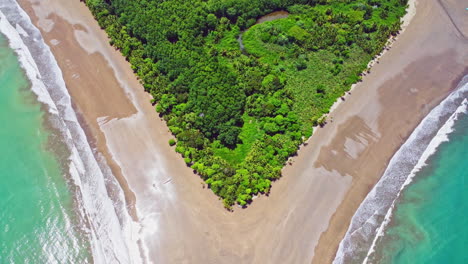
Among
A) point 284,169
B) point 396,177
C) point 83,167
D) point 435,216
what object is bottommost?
point 435,216

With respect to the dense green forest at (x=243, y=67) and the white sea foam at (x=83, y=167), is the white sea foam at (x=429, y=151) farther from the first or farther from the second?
the white sea foam at (x=83, y=167)

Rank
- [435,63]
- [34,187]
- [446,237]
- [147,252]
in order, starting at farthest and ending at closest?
1. [435,63]
2. [34,187]
3. [446,237]
4. [147,252]

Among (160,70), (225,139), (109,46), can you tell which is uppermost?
(109,46)

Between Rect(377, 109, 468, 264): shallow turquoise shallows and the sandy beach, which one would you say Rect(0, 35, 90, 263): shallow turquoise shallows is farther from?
Rect(377, 109, 468, 264): shallow turquoise shallows

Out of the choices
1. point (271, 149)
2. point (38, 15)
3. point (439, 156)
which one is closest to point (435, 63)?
point (439, 156)

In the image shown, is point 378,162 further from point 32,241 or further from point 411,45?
point 32,241

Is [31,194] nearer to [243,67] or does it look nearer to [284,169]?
[284,169]

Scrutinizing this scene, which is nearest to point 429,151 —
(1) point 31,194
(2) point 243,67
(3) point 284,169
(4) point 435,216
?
(4) point 435,216
